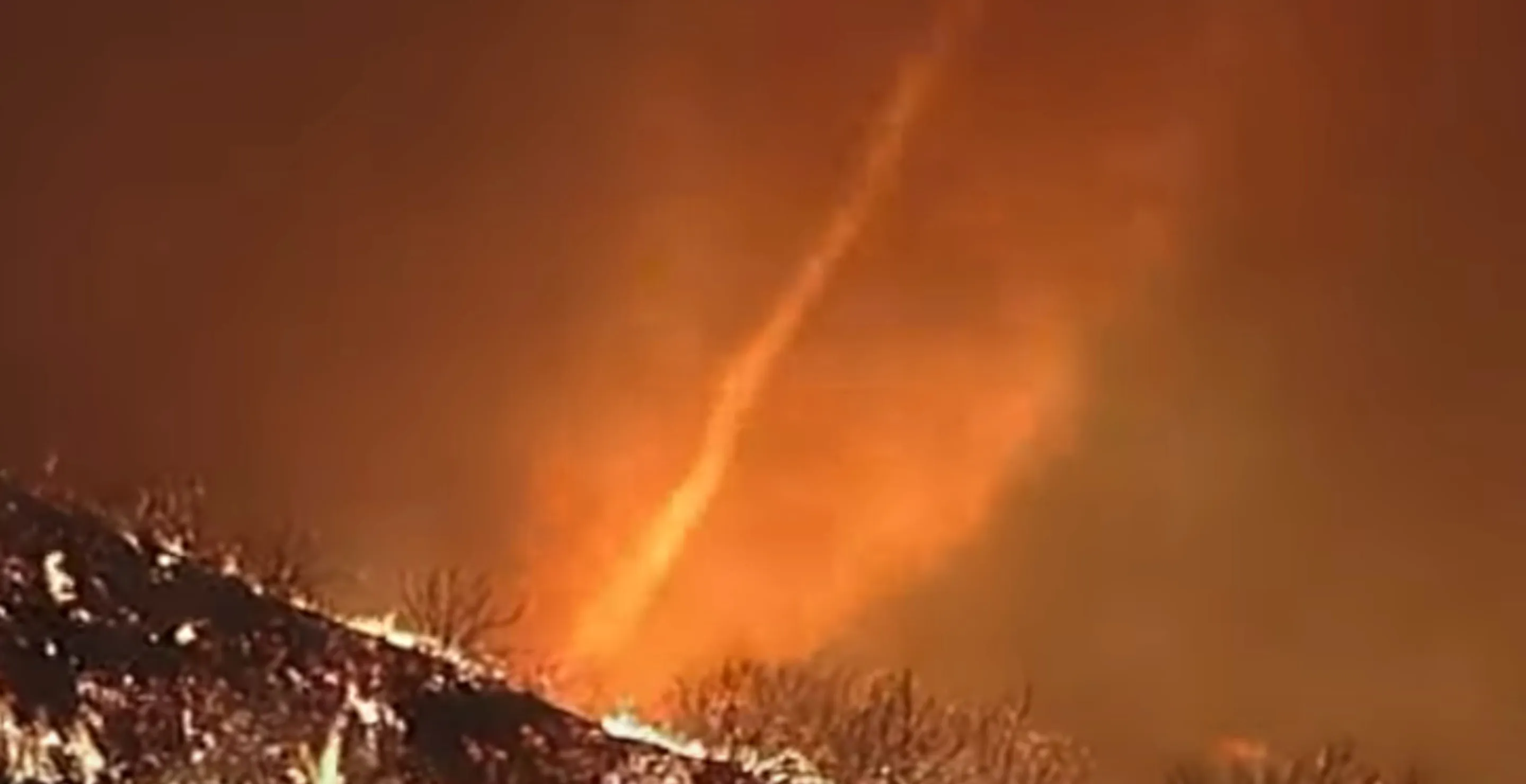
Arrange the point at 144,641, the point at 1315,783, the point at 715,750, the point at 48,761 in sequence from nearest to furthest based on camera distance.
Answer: the point at 48,761 < the point at 144,641 < the point at 715,750 < the point at 1315,783

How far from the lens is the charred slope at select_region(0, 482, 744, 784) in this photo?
1922cm

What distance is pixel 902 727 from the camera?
22.1 m

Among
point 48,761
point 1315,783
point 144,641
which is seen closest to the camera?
point 48,761

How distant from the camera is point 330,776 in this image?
775 inches

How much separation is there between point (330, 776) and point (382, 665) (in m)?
1.19

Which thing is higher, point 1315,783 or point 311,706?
point 1315,783

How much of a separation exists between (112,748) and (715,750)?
141 inches

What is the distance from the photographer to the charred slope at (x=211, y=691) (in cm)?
1922

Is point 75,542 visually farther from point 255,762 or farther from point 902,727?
point 902,727

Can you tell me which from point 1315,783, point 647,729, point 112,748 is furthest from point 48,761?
point 1315,783

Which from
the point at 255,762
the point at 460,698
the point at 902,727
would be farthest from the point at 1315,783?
the point at 255,762

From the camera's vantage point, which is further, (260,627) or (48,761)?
(260,627)

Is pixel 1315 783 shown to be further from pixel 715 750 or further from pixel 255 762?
pixel 255 762

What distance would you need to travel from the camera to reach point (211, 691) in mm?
19781
